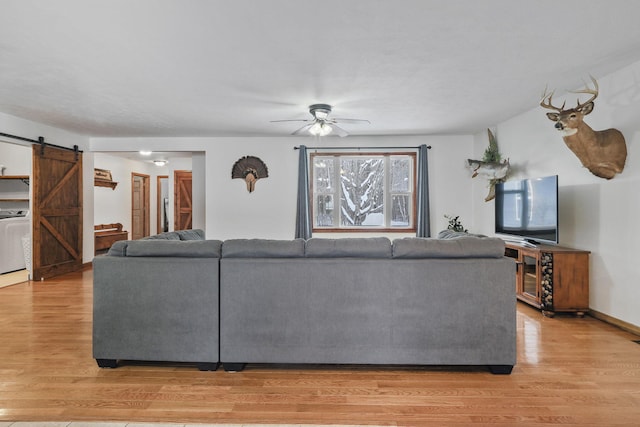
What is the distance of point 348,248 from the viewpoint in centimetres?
264

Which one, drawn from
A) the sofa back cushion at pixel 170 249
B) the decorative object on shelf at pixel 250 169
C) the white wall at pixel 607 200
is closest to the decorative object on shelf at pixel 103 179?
the decorative object on shelf at pixel 250 169

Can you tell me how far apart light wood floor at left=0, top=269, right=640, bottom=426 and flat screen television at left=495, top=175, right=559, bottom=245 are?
1.41 m

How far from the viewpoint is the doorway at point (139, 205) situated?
10.0 metres

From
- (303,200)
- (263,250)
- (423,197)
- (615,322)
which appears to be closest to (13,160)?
(303,200)

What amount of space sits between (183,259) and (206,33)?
1.64 meters

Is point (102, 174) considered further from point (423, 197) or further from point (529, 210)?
point (529, 210)

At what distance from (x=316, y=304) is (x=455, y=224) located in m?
4.62

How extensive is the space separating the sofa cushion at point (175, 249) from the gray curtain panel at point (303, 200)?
3975 mm

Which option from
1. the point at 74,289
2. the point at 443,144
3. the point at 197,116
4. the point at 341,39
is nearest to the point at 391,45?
the point at 341,39

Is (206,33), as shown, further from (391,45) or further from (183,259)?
(183,259)

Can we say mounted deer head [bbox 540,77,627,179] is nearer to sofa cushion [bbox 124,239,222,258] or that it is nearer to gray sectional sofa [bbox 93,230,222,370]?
sofa cushion [bbox 124,239,222,258]

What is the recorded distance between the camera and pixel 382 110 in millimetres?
4918

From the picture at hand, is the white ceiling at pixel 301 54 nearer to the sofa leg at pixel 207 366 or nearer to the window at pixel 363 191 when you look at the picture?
the window at pixel 363 191

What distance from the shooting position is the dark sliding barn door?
5.72 meters
